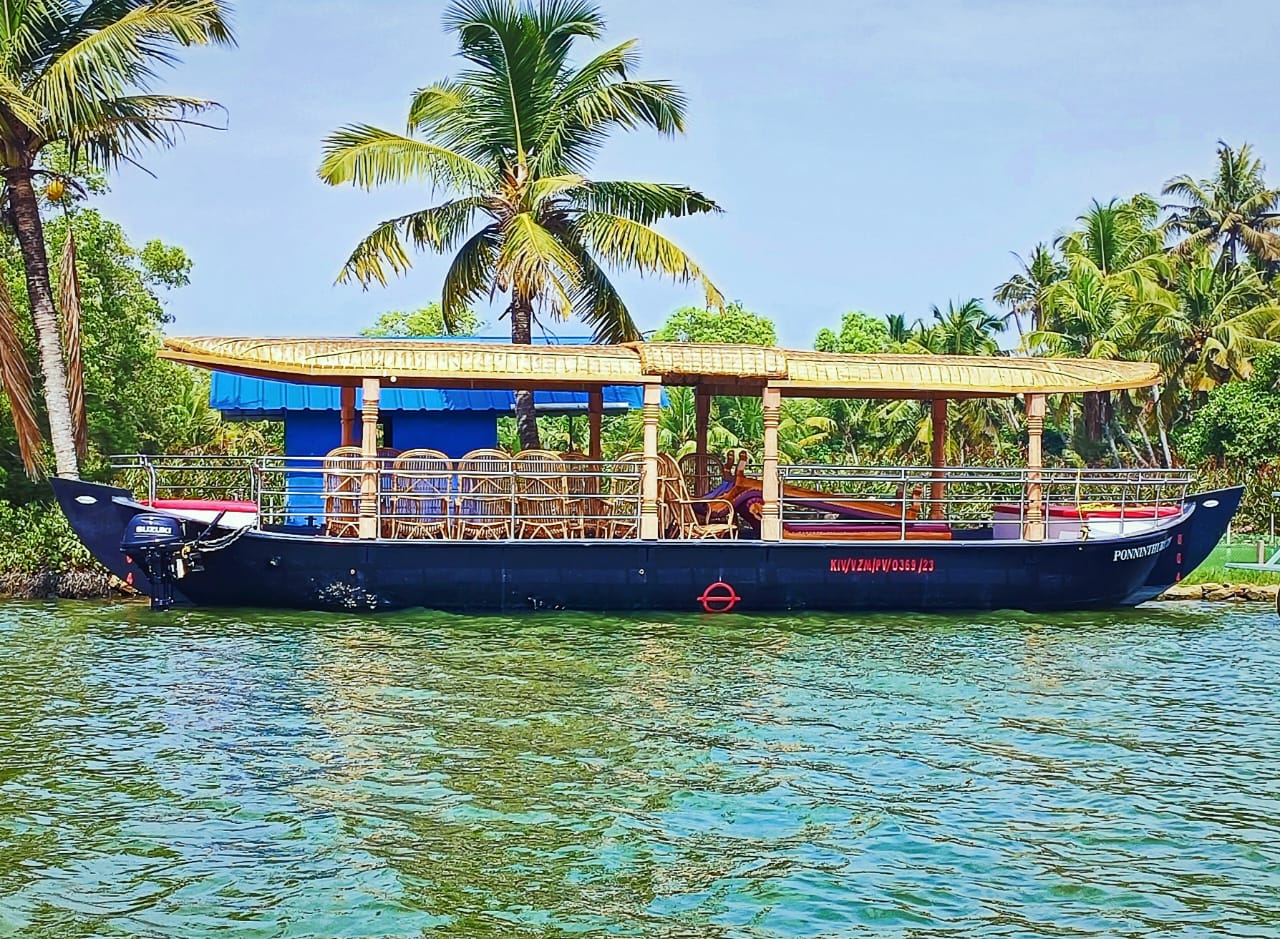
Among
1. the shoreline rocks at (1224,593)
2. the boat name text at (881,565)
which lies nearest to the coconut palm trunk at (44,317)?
the boat name text at (881,565)

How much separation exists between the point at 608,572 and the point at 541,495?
132cm

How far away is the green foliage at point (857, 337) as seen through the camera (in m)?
43.9

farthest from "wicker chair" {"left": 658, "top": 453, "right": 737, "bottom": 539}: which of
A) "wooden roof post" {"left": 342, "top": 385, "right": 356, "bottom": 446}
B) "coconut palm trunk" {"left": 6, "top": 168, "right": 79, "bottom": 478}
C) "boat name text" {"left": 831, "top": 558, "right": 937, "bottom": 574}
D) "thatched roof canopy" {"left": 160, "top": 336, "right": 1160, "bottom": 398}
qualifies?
"coconut palm trunk" {"left": 6, "top": 168, "right": 79, "bottom": 478}

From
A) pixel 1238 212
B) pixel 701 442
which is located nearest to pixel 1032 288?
pixel 1238 212

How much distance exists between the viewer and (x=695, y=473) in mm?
20734

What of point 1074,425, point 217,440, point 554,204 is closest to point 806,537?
point 554,204

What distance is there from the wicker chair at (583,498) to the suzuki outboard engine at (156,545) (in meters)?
4.38

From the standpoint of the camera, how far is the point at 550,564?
56.3ft

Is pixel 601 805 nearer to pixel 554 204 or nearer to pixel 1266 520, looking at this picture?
pixel 554 204

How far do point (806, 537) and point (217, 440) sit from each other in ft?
59.9

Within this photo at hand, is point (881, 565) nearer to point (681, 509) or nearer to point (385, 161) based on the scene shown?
point (681, 509)

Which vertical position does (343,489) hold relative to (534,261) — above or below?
below

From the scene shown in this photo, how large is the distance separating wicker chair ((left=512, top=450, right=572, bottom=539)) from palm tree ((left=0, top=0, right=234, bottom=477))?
20.6 feet

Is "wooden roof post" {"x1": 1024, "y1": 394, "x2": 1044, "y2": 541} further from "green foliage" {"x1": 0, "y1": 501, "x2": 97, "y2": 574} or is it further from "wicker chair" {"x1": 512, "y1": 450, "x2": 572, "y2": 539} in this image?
"green foliage" {"x1": 0, "y1": 501, "x2": 97, "y2": 574}
